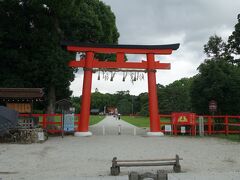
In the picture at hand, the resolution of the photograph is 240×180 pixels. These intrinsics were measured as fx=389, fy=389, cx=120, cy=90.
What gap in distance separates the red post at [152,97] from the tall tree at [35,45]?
602 cm

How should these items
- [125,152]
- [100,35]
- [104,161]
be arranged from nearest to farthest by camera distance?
[104,161] → [125,152] → [100,35]

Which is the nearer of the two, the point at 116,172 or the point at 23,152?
the point at 116,172

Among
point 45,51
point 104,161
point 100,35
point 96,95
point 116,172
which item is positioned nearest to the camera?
point 116,172

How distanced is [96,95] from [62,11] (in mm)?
122824

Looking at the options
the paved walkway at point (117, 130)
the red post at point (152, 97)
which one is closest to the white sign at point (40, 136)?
the paved walkway at point (117, 130)

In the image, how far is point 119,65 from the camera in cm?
2636

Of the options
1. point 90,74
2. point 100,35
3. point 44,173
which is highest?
point 100,35

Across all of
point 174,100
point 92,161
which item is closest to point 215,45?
point 174,100

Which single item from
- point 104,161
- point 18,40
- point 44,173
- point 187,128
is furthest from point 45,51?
point 44,173

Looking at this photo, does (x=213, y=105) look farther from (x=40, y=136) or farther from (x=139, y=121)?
(x=139, y=121)

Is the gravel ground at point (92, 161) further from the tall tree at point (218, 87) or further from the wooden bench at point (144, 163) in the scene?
the tall tree at point (218, 87)

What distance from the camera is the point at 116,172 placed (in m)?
10.9

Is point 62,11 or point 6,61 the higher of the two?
point 62,11

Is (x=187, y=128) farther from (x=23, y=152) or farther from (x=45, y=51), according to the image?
(x=23, y=152)
